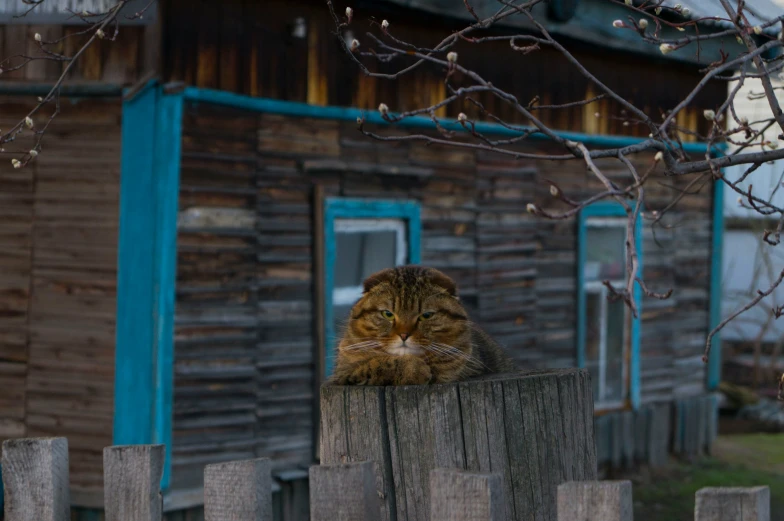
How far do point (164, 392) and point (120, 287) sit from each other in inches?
31.7

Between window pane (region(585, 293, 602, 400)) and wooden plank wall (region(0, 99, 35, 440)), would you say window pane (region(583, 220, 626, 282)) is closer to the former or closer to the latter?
window pane (region(585, 293, 602, 400))

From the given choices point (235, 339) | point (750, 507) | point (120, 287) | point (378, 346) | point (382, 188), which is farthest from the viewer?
point (382, 188)

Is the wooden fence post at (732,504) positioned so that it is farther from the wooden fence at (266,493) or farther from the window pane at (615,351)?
the window pane at (615,351)

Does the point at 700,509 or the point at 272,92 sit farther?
the point at 272,92

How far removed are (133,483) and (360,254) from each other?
638cm

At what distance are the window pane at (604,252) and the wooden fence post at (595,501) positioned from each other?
9.45 m

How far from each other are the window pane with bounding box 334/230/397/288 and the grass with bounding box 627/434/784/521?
353 cm

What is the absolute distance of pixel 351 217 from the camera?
8773 millimetres

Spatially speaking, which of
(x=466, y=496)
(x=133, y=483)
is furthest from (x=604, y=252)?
(x=466, y=496)

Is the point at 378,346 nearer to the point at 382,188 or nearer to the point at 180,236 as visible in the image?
the point at 180,236

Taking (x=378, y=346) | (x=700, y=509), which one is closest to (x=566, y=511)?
(x=700, y=509)

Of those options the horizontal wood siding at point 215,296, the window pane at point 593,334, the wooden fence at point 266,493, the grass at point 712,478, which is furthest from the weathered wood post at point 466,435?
the window pane at point 593,334

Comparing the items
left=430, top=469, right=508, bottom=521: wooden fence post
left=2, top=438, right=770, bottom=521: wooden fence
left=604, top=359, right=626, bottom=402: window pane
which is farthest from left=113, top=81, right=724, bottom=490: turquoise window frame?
left=604, top=359, right=626, bottom=402: window pane

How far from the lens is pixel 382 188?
9.10m
